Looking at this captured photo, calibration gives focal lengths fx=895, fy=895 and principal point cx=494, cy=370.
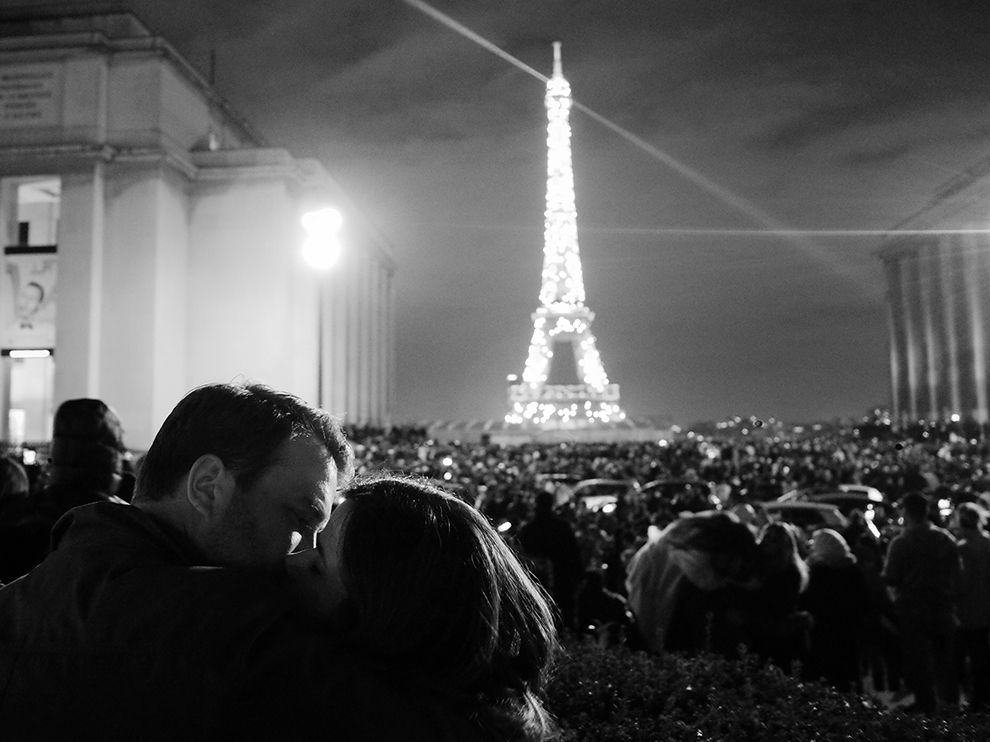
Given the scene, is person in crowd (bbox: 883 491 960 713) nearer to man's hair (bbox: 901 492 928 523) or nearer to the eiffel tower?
man's hair (bbox: 901 492 928 523)

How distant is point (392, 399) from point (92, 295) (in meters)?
43.0

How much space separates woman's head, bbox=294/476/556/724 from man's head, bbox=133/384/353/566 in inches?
12.6

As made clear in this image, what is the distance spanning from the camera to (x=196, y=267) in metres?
35.3

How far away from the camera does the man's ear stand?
1901 mm

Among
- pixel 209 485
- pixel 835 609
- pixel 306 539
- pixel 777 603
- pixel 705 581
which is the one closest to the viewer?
pixel 209 485

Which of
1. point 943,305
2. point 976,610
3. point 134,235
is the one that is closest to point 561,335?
point 943,305

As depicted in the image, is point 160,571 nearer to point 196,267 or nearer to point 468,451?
point 468,451

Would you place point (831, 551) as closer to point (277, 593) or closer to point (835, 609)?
point (835, 609)

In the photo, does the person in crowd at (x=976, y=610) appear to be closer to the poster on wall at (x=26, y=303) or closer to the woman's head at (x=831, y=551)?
the woman's head at (x=831, y=551)

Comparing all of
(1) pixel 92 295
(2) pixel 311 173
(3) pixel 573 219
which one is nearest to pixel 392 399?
(3) pixel 573 219

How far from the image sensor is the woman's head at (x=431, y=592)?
1541mm

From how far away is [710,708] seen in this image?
3682mm

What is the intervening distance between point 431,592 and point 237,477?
0.59 metres

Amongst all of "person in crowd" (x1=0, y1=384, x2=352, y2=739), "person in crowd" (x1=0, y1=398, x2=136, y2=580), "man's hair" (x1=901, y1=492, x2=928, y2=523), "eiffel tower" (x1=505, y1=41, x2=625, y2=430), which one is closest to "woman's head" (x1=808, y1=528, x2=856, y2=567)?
"man's hair" (x1=901, y1=492, x2=928, y2=523)
